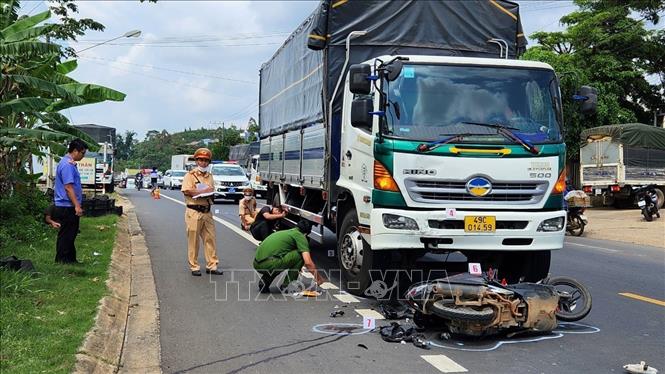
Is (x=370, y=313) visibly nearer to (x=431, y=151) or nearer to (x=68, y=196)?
(x=431, y=151)

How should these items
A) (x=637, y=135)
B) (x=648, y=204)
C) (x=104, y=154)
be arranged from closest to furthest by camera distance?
(x=648, y=204) < (x=637, y=135) < (x=104, y=154)

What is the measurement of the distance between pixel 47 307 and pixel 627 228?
15783 mm

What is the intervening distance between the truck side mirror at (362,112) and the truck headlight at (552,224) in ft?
6.91

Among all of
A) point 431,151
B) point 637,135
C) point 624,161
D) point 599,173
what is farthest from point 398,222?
point 637,135

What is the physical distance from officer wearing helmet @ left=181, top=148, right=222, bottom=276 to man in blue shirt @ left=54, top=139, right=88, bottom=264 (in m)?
1.41

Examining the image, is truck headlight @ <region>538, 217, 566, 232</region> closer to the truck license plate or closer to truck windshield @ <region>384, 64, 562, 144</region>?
the truck license plate

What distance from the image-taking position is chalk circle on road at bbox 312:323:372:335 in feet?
20.0

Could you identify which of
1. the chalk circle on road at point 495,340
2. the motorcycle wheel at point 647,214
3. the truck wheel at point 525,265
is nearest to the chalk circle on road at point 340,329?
the chalk circle on road at point 495,340

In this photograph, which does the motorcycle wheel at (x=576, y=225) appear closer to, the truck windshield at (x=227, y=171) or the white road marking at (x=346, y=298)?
the white road marking at (x=346, y=298)

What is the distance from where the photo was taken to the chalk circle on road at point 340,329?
240 inches

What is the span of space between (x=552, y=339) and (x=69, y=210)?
20.2 feet

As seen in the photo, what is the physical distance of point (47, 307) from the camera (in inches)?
243

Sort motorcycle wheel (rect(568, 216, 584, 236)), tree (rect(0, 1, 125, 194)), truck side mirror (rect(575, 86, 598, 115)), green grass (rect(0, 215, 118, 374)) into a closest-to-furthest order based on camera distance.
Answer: green grass (rect(0, 215, 118, 374)) < truck side mirror (rect(575, 86, 598, 115)) < tree (rect(0, 1, 125, 194)) < motorcycle wheel (rect(568, 216, 584, 236))

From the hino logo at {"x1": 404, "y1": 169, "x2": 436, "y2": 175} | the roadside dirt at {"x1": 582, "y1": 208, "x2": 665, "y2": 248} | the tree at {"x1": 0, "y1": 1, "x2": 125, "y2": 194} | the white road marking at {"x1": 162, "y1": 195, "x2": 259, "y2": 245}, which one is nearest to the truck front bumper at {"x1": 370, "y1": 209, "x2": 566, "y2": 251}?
the hino logo at {"x1": 404, "y1": 169, "x2": 436, "y2": 175}
